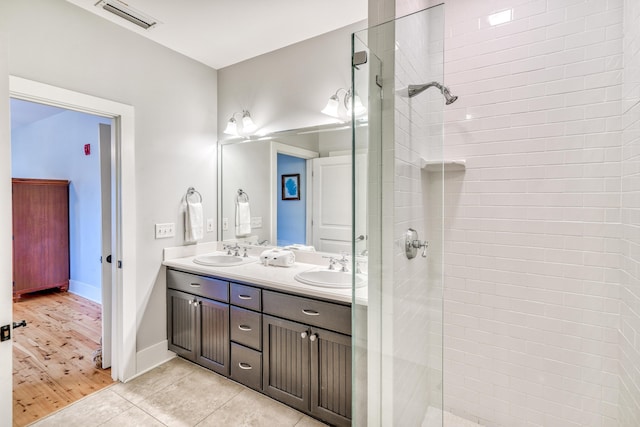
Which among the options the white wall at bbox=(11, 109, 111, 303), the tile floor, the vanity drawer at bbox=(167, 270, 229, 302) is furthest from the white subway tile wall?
the white wall at bbox=(11, 109, 111, 303)

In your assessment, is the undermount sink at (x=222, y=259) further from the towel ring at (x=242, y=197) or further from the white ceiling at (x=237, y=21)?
the white ceiling at (x=237, y=21)

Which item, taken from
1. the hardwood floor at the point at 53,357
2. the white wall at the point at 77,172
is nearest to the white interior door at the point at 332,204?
the hardwood floor at the point at 53,357

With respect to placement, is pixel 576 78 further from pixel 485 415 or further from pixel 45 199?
pixel 45 199

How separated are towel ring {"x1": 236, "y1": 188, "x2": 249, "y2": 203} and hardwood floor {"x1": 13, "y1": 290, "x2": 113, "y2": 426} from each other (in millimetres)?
1697

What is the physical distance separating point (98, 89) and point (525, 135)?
2.75 metres

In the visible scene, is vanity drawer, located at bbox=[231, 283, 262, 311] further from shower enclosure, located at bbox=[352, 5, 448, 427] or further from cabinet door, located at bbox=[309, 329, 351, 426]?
shower enclosure, located at bbox=[352, 5, 448, 427]

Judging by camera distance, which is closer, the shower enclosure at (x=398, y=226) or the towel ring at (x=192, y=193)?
the shower enclosure at (x=398, y=226)

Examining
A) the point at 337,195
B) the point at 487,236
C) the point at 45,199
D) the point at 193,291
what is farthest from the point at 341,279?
the point at 45,199

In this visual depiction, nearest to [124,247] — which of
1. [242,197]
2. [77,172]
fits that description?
[242,197]

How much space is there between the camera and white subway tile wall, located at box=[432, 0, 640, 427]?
1.48 m

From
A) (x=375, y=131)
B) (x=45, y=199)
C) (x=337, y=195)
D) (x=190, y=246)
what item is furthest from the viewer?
(x=45, y=199)

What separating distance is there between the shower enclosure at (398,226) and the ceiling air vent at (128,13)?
70.7 inches

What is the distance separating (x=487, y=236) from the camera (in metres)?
1.81

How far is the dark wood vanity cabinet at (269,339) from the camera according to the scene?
5.53ft
